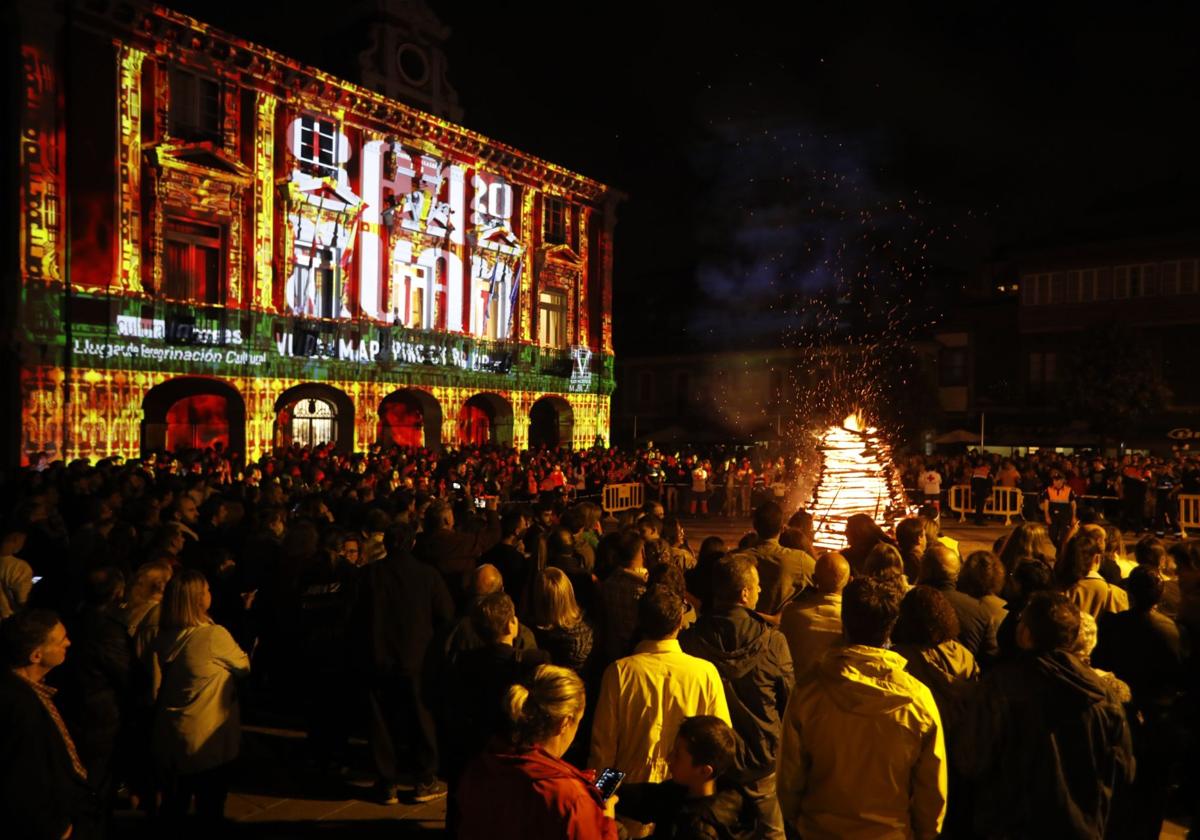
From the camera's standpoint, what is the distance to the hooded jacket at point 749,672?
413cm

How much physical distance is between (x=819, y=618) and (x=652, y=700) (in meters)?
1.49

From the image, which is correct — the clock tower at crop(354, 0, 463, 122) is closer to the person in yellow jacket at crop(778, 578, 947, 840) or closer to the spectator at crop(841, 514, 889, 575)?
the spectator at crop(841, 514, 889, 575)

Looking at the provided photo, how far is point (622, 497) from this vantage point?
71.3ft

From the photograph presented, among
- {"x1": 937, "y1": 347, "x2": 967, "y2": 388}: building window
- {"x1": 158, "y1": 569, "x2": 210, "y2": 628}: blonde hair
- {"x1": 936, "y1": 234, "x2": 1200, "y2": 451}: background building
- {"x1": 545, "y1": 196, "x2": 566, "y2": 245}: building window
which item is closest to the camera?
{"x1": 158, "y1": 569, "x2": 210, "y2": 628}: blonde hair

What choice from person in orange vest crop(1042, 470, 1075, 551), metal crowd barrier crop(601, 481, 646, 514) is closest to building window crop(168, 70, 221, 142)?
metal crowd barrier crop(601, 481, 646, 514)

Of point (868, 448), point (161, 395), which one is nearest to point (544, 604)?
point (868, 448)

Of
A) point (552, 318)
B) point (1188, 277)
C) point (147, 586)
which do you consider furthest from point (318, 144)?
point (1188, 277)

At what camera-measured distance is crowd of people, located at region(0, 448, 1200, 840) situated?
3.24m

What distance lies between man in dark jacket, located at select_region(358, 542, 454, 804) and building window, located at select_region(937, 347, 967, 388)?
125 ft

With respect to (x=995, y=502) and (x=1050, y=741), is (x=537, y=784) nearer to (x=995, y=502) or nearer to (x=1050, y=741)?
(x=1050, y=741)

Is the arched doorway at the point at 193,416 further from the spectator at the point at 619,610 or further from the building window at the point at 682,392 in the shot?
the building window at the point at 682,392

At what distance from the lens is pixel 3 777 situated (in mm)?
3441

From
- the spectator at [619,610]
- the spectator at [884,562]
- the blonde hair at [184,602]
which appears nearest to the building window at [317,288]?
the blonde hair at [184,602]

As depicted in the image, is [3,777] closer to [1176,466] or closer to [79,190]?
[79,190]
